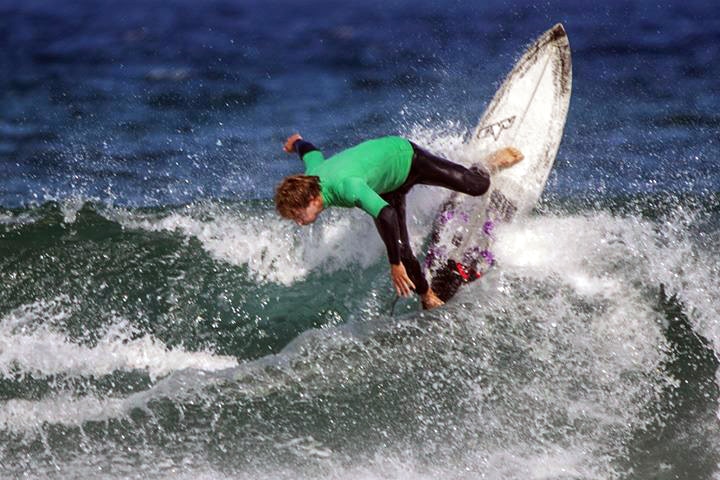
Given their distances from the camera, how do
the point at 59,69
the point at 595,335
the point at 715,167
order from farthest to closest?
the point at 59,69, the point at 715,167, the point at 595,335

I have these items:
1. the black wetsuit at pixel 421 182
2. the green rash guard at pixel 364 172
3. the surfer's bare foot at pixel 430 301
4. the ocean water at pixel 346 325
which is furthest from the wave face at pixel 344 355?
the green rash guard at pixel 364 172

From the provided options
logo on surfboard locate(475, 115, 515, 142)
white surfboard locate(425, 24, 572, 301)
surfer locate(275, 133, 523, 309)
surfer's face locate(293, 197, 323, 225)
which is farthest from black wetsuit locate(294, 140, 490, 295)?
logo on surfboard locate(475, 115, 515, 142)

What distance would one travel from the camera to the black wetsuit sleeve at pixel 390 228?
6775 millimetres

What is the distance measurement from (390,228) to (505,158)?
1860mm

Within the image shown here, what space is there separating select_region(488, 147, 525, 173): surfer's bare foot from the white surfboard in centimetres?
19

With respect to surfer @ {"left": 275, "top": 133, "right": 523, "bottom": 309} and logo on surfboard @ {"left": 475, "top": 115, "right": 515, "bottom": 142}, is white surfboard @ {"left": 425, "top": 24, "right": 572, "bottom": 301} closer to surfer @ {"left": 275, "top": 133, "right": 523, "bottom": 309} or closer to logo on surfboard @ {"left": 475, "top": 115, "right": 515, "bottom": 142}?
logo on surfboard @ {"left": 475, "top": 115, "right": 515, "bottom": 142}

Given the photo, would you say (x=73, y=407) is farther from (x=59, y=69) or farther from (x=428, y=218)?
(x=59, y=69)

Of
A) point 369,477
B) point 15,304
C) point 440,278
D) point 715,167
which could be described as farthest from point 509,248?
point 715,167

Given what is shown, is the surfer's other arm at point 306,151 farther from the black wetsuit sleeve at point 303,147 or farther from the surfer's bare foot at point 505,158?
the surfer's bare foot at point 505,158

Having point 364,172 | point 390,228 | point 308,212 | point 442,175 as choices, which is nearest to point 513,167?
point 442,175

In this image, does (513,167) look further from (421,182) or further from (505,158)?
(421,182)

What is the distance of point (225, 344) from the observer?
8031 millimetres

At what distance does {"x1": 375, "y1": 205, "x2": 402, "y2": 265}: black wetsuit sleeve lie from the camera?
6.78 meters

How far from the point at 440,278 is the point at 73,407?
275 centimetres
